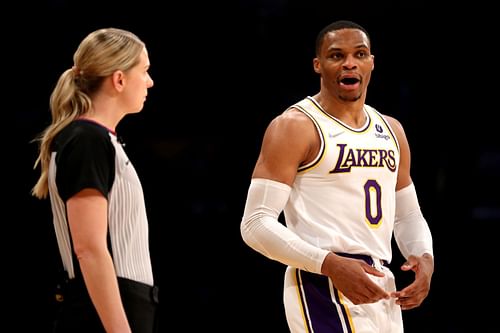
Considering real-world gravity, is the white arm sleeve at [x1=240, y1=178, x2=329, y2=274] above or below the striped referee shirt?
below

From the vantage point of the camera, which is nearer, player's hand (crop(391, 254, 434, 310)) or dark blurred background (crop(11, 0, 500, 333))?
player's hand (crop(391, 254, 434, 310))

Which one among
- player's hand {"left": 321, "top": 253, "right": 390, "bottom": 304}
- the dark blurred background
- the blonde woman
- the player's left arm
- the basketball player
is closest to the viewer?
the blonde woman

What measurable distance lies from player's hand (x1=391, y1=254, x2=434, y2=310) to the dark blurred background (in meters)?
2.35

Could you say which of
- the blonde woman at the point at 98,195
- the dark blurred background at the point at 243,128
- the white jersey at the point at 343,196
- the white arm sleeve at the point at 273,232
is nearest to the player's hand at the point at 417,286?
the white jersey at the point at 343,196

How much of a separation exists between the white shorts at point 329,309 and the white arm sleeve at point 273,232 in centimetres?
14

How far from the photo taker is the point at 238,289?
5430 mm

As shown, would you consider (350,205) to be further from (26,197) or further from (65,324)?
(26,197)

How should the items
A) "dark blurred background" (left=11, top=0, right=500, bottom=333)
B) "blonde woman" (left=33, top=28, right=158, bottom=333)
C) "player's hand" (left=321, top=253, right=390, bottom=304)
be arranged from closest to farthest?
"blonde woman" (left=33, top=28, right=158, bottom=333), "player's hand" (left=321, top=253, right=390, bottom=304), "dark blurred background" (left=11, top=0, right=500, bottom=333)

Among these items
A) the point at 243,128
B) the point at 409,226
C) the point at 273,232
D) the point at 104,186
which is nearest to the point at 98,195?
the point at 104,186

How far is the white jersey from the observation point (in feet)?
9.58

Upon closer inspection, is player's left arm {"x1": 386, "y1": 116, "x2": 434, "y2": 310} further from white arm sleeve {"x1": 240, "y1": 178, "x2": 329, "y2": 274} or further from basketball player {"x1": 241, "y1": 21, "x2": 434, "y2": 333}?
white arm sleeve {"x1": 240, "y1": 178, "x2": 329, "y2": 274}

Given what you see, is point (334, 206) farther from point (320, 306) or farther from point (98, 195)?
point (98, 195)

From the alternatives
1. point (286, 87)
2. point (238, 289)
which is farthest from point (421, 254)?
point (286, 87)

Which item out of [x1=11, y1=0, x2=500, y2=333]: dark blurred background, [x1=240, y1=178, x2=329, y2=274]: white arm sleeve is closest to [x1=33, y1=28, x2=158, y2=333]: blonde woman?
[x1=240, y1=178, x2=329, y2=274]: white arm sleeve
